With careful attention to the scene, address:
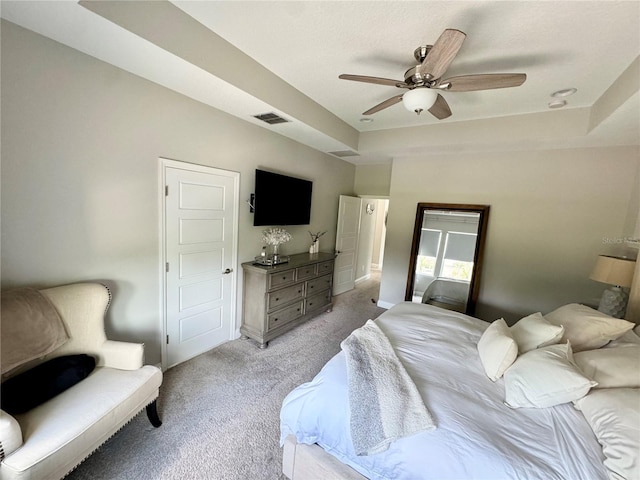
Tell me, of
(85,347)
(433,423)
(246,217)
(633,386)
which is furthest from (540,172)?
(85,347)

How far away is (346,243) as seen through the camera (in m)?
5.06

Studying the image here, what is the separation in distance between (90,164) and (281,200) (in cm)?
191

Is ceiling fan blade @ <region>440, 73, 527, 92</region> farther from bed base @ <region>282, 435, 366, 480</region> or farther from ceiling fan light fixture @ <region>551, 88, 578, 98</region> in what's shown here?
bed base @ <region>282, 435, 366, 480</region>

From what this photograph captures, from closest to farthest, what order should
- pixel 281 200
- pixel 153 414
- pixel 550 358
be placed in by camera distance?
pixel 550 358 → pixel 153 414 → pixel 281 200

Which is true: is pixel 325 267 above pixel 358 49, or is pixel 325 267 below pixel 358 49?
below

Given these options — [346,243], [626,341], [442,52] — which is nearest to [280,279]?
[346,243]

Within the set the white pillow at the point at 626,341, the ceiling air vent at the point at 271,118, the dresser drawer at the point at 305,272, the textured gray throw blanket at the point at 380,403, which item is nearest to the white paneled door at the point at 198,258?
the ceiling air vent at the point at 271,118

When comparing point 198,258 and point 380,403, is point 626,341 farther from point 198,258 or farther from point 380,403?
point 198,258

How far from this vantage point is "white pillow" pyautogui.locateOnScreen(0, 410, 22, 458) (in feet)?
3.55

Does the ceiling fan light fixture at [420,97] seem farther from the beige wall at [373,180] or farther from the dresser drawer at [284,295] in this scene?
the beige wall at [373,180]

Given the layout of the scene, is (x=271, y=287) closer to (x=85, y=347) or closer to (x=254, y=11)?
(x=85, y=347)

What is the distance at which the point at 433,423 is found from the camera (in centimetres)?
115

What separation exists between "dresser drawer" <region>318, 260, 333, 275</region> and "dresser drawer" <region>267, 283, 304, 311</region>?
0.41 m

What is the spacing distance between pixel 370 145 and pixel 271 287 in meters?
2.54
